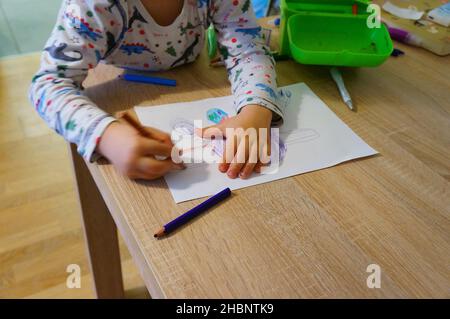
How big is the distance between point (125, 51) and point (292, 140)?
0.27 metres

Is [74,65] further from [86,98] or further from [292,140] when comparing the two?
[292,140]

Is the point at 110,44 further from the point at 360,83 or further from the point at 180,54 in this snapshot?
the point at 360,83

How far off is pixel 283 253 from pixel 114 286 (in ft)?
1.98

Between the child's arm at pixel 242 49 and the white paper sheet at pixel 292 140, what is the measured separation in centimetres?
3

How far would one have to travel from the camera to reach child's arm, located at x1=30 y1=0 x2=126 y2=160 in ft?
1.47

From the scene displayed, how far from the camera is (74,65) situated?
0.50 meters

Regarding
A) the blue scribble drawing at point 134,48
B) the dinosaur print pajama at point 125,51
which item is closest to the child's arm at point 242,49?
the dinosaur print pajama at point 125,51

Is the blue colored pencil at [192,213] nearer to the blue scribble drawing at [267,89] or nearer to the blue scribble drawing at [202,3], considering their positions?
the blue scribble drawing at [267,89]

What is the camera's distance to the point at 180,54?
59cm

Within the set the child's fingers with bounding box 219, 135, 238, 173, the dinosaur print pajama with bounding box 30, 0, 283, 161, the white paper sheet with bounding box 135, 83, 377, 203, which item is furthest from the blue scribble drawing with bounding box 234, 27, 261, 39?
the child's fingers with bounding box 219, 135, 238, 173

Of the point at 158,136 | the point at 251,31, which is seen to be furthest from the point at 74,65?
the point at 251,31

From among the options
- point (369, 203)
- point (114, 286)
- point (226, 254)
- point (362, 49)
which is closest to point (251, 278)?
point (226, 254)

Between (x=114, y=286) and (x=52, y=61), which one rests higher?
(x=52, y=61)
